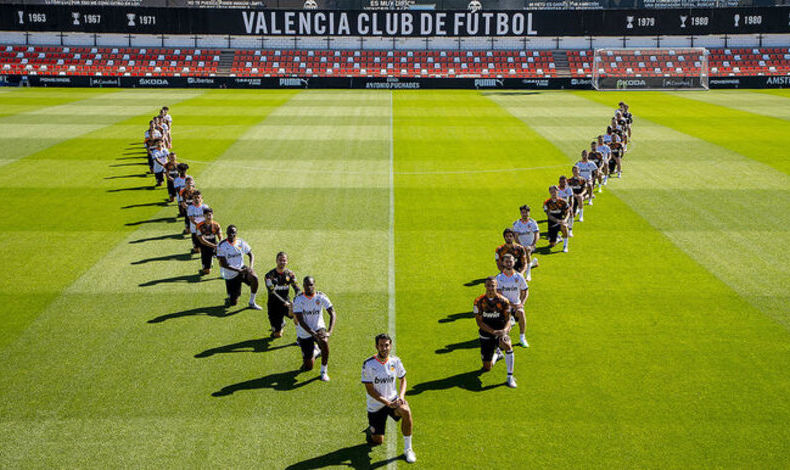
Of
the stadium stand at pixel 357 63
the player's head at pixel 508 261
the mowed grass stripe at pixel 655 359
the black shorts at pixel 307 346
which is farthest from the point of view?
the stadium stand at pixel 357 63

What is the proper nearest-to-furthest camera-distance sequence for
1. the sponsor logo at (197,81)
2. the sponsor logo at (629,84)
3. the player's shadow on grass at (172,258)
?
1. the player's shadow on grass at (172,258)
2. the sponsor logo at (629,84)
3. the sponsor logo at (197,81)

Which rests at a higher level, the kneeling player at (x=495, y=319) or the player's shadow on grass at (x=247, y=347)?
the kneeling player at (x=495, y=319)

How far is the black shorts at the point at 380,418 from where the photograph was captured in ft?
30.2

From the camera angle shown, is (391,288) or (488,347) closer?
(488,347)

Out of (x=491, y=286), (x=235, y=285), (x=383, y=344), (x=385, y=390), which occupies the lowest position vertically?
(x=385, y=390)

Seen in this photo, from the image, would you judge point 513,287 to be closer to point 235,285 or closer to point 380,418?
point 380,418

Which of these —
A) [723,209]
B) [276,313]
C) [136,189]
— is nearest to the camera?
[276,313]

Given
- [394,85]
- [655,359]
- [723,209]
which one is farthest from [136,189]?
[394,85]

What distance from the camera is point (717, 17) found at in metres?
59.7

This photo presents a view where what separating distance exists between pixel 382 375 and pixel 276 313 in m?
3.88

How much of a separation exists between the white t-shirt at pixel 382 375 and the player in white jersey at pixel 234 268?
17.8ft

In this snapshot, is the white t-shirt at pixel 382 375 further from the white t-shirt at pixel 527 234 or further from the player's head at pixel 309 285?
the white t-shirt at pixel 527 234

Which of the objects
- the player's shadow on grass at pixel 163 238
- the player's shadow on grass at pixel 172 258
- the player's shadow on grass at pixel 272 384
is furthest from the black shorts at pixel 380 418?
the player's shadow on grass at pixel 163 238

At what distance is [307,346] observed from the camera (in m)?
11.3
